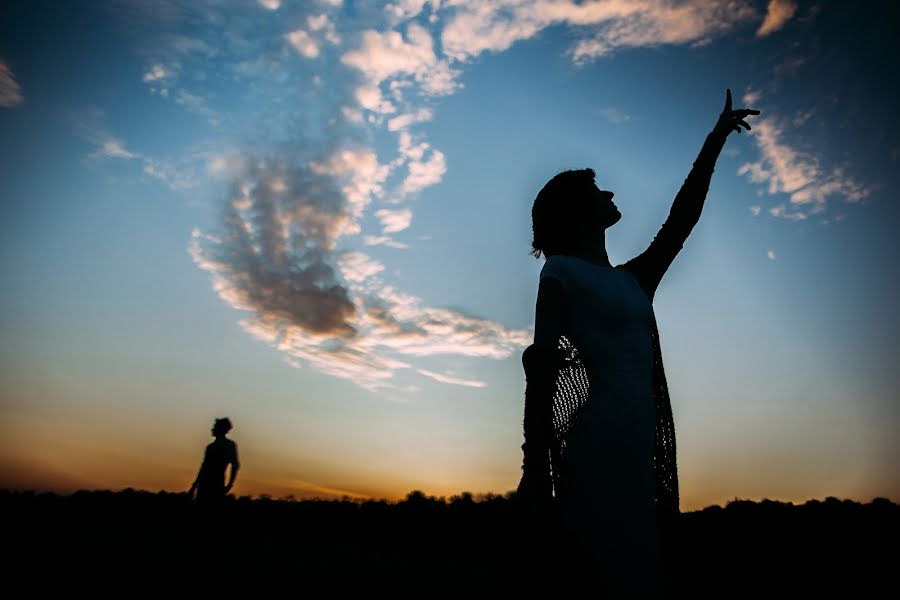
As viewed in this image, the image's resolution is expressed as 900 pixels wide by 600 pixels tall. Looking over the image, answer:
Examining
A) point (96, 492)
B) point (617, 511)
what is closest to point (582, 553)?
point (617, 511)

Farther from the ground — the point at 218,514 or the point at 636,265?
the point at 636,265

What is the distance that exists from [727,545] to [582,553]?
10.4m

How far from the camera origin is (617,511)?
1.28 m

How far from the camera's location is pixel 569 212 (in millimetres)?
1724

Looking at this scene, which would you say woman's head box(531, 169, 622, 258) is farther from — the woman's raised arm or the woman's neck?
the woman's raised arm

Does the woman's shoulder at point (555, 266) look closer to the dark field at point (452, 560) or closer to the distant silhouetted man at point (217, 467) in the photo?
the dark field at point (452, 560)

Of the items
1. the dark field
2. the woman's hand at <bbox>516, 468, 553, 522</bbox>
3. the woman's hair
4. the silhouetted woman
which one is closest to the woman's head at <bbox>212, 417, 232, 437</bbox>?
the woman's hair

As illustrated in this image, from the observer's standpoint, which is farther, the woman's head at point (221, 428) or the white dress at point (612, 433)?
the woman's head at point (221, 428)

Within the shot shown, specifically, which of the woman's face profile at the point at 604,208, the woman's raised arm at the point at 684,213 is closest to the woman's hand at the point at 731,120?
the woman's raised arm at the point at 684,213

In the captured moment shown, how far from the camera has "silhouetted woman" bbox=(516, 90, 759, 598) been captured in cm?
126

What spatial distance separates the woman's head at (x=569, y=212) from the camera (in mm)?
1714

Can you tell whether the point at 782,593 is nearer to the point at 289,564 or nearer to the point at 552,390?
the point at 289,564

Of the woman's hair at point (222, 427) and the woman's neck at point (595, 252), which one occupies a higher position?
the woman's hair at point (222, 427)

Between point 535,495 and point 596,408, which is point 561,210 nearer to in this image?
point 596,408
